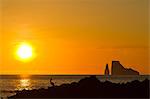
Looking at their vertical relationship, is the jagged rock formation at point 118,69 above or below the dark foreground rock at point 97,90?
above

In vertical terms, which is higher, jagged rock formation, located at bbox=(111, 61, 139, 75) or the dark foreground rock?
jagged rock formation, located at bbox=(111, 61, 139, 75)

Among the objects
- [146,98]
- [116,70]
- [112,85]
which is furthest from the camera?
[116,70]

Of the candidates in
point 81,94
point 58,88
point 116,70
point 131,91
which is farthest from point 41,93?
point 116,70

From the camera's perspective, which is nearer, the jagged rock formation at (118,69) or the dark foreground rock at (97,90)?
the dark foreground rock at (97,90)

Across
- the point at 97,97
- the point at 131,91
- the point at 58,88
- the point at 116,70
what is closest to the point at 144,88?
the point at 131,91

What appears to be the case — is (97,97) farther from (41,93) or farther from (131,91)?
(41,93)

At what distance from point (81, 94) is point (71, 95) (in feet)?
3.22

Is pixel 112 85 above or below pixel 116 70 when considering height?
below

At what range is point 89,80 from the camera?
51.2m

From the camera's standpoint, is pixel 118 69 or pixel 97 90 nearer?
pixel 97 90

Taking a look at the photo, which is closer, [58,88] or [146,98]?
[146,98]

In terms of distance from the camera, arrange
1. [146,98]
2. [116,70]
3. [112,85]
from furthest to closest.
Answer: [116,70]
[112,85]
[146,98]

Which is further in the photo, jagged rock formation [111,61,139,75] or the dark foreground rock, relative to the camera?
jagged rock formation [111,61,139,75]

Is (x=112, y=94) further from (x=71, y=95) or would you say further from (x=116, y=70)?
(x=116, y=70)
